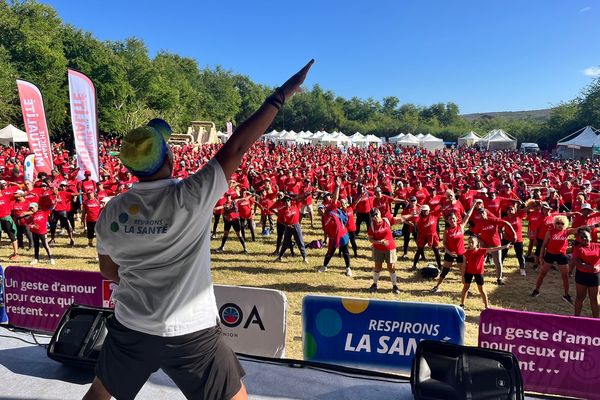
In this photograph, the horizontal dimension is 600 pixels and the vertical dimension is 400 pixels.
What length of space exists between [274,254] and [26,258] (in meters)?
5.89

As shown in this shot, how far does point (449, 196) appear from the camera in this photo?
1012 cm

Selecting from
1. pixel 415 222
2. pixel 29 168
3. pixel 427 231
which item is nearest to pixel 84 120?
pixel 29 168

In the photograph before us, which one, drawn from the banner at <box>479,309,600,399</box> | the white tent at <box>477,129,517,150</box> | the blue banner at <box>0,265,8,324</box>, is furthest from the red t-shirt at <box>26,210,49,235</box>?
the white tent at <box>477,129,517,150</box>

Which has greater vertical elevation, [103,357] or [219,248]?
[103,357]

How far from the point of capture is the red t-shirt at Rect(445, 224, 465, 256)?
27.2ft

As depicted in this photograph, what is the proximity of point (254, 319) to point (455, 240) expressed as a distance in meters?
4.98

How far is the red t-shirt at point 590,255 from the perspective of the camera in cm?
646

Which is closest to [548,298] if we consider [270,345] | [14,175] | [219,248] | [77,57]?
[270,345]

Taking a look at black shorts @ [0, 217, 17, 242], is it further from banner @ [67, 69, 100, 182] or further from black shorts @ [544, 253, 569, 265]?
black shorts @ [544, 253, 569, 265]

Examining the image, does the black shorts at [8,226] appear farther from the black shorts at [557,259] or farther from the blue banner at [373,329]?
the black shorts at [557,259]

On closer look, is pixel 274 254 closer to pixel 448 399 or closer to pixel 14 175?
pixel 448 399

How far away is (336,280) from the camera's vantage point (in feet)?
30.5

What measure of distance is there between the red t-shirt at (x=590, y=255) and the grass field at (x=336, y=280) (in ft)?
4.78

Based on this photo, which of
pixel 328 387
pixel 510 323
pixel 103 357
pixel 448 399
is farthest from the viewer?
pixel 510 323
